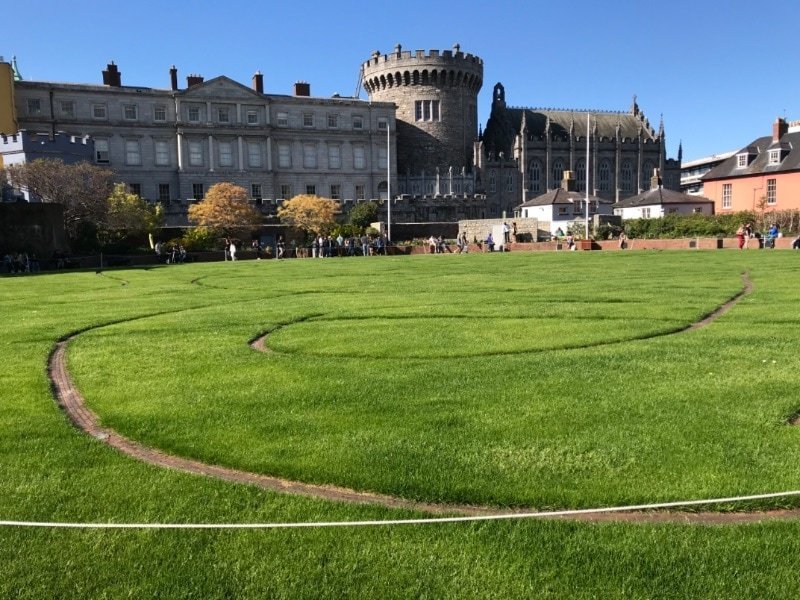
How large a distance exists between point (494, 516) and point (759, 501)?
1.82 metres

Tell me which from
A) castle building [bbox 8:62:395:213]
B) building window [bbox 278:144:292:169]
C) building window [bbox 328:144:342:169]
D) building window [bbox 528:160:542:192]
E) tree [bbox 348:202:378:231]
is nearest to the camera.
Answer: tree [bbox 348:202:378:231]

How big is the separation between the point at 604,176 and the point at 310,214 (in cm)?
5178

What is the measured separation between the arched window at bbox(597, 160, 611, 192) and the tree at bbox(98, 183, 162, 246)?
2511 inches

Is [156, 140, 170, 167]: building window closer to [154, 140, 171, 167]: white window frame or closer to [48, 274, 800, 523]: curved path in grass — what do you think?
[154, 140, 171, 167]: white window frame

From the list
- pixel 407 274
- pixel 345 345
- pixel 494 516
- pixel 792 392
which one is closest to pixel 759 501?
pixel 494 516

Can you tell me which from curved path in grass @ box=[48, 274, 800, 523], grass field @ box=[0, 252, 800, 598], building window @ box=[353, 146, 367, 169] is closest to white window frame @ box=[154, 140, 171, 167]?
building window @ box=[353, 146, 367, 169]

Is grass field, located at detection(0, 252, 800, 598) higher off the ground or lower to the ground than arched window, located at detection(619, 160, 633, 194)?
lower

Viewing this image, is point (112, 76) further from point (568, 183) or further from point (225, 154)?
point (568, 183)

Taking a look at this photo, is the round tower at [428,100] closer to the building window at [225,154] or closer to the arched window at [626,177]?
the building window at [225,154]

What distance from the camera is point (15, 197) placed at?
41.2 meters

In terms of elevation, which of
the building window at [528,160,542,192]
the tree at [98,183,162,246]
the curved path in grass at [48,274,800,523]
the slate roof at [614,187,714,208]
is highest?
the building window at [528,160,542,192]

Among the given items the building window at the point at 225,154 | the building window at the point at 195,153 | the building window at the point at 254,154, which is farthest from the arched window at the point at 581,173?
the building window at the point at 195,153

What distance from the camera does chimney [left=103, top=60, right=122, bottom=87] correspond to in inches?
2783

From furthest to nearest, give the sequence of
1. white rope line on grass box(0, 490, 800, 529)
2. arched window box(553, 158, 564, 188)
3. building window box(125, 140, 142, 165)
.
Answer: arched window box(553, 158, 564, 188), building window box(125, 140, 142, 165), white rope line on grass box(0, 490, 800, 529)
